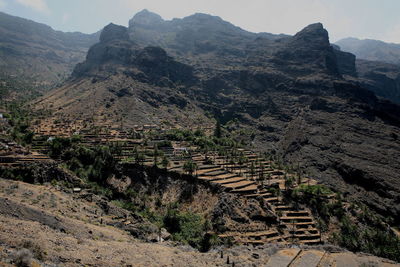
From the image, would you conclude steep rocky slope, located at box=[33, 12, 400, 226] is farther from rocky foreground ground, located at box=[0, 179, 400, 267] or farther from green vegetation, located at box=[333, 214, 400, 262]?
rocky foreground ground, located at box=[0, 179, 400, 267]

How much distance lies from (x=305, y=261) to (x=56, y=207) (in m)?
37.4

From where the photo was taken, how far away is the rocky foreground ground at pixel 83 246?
24859 mm

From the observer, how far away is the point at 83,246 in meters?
29.9

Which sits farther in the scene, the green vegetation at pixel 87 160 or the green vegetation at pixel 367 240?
the green vegetation at pixel 87 160

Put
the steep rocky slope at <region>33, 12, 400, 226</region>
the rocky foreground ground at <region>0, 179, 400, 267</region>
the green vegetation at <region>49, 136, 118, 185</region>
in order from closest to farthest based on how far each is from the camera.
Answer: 1. the rocky foreground ground at <region>0, 179, 400, 267</region>
2. the green vegetation at <region>49, 136, 118, 185</region>
3. the steep rocky slope at <region>33, 12, 400, 226</region>

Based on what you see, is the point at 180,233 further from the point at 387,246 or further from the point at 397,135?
the point at 397,135

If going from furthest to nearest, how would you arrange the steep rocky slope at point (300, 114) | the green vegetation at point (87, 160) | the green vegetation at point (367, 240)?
the steep rocky slope at point (300, 114) → the green vegetation at point (87, 160) → the green vegetation at point (367, 240)

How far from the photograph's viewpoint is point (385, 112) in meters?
140

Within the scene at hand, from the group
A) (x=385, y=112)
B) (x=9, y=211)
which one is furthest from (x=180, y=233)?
(x=385, y=112)

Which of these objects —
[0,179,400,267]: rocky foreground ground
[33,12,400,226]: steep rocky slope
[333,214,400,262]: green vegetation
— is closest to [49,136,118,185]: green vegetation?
[0,179,400,267]: rocky foreground ground

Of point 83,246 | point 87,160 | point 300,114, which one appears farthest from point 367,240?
point 300,114

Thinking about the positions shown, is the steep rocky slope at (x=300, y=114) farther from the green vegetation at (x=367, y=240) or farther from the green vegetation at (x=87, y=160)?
the green vegetation at (x=87, y=160)

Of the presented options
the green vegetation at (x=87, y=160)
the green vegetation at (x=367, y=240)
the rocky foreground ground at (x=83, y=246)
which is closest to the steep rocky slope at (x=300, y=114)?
the green vegetation at (x=367, y=240)

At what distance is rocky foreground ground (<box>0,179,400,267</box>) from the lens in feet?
81.6
